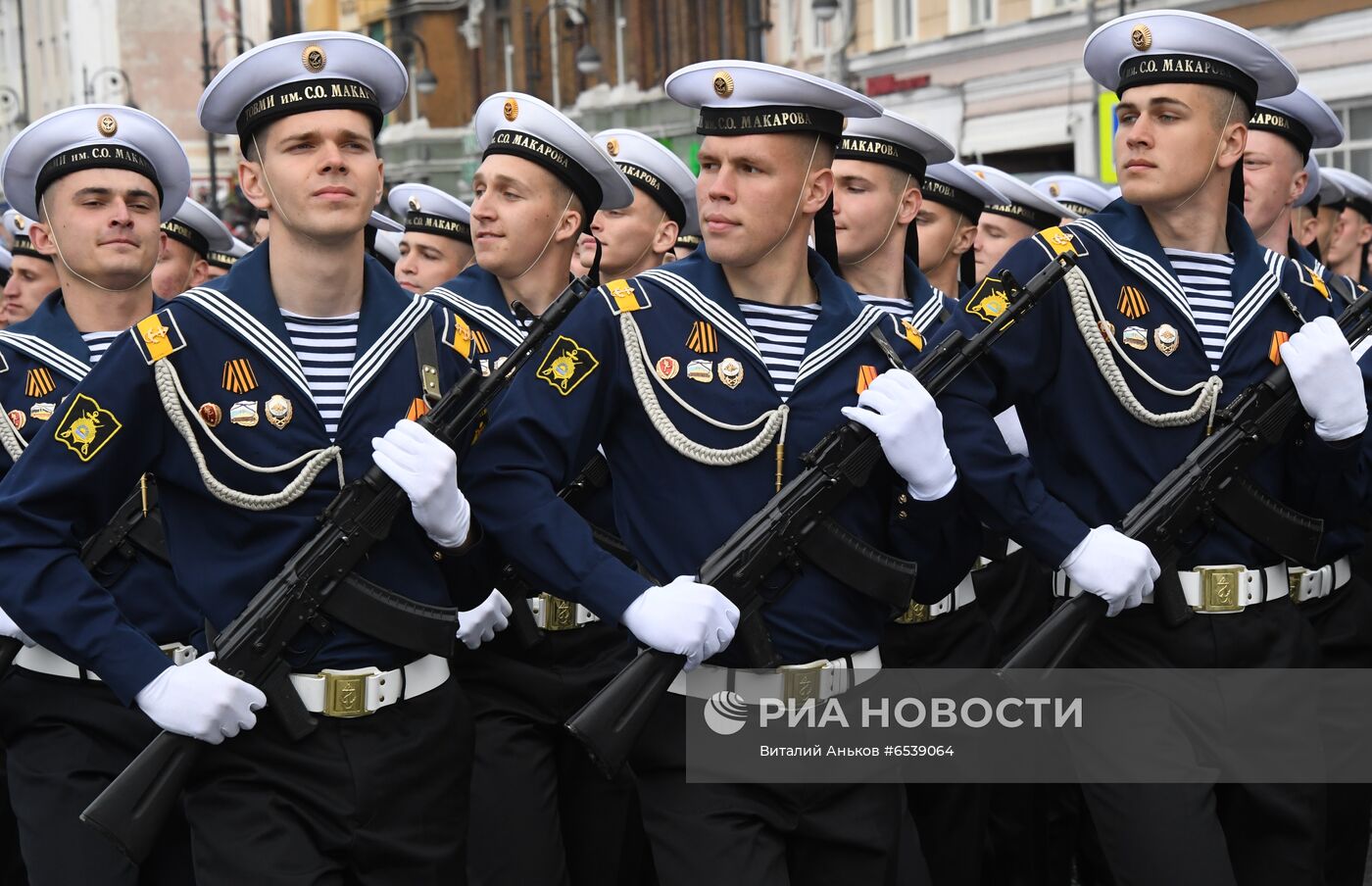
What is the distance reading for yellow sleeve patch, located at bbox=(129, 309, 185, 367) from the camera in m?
4.05

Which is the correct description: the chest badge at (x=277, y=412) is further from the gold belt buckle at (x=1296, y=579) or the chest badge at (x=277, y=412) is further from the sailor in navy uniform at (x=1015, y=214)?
the sailor in navy uniform at (x=1015, y=214)

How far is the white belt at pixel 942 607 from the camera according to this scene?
5.77 m

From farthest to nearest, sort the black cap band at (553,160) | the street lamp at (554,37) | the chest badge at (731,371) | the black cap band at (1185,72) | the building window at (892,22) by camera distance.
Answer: the street lamp at (554,37) < the building window at (892,22) < the black cap band at (553,160) < the black cap band at (1185,72) < the chest badge at (731,371)

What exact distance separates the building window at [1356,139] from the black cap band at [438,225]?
43.3ft

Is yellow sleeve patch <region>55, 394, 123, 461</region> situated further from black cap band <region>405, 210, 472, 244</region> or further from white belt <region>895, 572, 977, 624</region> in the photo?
black cap band <region>405, 210, 472, 244</region>

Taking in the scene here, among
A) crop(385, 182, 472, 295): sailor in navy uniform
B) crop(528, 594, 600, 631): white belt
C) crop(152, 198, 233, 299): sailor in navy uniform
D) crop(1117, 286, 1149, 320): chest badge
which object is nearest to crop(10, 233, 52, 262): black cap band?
crop(152, 198, 233, 299): sailor in navy uniform

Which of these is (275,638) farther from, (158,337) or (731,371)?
(731,371)

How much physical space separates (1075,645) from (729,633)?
998mm

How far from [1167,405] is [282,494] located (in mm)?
2152

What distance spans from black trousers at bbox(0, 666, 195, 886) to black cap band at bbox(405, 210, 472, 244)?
10.2 feet

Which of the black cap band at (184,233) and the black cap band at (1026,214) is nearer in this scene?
the black cap band at (184,233)

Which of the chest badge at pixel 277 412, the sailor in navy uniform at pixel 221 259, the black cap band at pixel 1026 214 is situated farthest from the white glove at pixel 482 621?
the black cap band at pixel 1026 214

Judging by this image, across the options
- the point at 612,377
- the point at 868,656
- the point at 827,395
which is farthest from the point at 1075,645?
the point at 612,377

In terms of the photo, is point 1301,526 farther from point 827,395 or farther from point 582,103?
point 582,103
